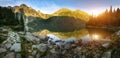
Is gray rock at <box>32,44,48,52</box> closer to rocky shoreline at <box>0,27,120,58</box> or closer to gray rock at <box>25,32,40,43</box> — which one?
rocky shoreline at <box>0,27,120,58</box>

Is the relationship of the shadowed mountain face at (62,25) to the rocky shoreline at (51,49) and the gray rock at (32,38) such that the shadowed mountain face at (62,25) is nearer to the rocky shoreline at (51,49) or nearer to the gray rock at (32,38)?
the gray rock at (32,38)

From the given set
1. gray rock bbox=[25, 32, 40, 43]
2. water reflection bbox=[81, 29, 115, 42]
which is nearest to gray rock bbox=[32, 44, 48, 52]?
gray rock bbox=[25, 32, 40, 43]

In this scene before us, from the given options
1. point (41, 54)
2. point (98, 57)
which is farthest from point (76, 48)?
point (41, 54)

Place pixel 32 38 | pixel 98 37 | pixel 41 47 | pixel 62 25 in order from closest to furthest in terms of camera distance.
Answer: pixel 41 47, pixel 32 38, pixel 98 37, pixel 62 25

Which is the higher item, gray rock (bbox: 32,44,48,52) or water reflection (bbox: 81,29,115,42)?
water reflection (bbox: 81,29,115,42)

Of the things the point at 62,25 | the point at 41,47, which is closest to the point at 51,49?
the point at 41,47

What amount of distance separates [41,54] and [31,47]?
1073 millimetres

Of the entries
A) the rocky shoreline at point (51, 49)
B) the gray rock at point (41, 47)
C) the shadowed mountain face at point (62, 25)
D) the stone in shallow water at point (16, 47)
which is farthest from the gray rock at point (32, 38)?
the shadowed mountain face at point (62, 25)

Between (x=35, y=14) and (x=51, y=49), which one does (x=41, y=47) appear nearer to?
(x=51, y=49)

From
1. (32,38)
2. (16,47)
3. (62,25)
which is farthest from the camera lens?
(62,25)

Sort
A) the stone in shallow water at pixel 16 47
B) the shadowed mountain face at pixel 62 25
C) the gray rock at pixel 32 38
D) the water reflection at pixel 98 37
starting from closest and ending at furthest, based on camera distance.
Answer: the stone in shallow water at pixel 16 47
the gray rock at pixel 32 38
the water reflection at pixel 98 37
the shadowed mountain face at pixel 62 25

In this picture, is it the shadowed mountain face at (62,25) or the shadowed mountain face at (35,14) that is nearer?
the shadowed mountain face at (35,14)

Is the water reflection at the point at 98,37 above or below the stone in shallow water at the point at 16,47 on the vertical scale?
above

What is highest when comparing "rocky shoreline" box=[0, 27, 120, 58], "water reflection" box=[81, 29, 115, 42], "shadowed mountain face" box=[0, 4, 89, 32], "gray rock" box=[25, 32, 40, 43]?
"shadowed mountain face" box=[0, 4, 89, 32]
